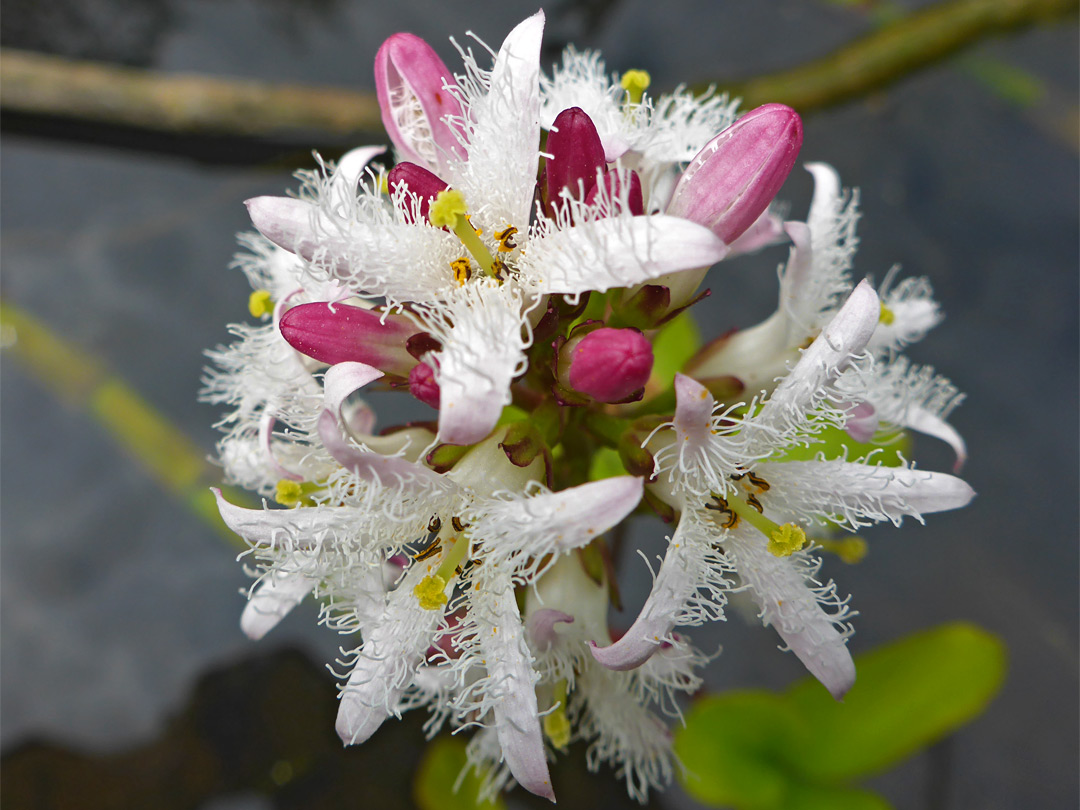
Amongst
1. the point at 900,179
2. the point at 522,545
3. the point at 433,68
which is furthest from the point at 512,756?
the point at 900,179

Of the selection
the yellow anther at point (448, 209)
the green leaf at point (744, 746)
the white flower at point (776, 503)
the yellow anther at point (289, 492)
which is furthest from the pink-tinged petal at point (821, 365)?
the green leaf at point (744, 746)

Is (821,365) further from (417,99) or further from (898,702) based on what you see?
(898,702)

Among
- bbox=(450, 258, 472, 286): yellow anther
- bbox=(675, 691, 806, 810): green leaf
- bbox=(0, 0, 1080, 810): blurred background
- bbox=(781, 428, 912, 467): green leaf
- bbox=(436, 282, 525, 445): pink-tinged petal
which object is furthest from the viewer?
bbox=(0, 0, 1080, 810): blurred background

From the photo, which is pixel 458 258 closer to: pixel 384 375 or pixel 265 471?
pixel 384 375

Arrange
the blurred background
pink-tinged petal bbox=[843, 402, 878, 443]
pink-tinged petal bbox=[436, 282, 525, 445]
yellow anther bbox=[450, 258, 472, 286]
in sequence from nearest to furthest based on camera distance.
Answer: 1. pink-tinged petal bbox=[436, 282, 525, 445]
2. yellow anther bbox=[450, 258, 472, 286]
3. pink-tinged petal bbox=[843, 402, 878, 443]
4. the blurred background

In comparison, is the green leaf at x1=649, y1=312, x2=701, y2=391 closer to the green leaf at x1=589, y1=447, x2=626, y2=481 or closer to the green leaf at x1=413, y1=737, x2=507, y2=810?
the green leaf at x1=589, y1=447, x2=626, y2=481

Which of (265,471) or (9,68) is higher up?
(9,68)

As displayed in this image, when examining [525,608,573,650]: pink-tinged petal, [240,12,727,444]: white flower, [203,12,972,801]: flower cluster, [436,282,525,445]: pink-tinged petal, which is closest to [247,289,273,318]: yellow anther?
[203,12,972,801]: flower cluster

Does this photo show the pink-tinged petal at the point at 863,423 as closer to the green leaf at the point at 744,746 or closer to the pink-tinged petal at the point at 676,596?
the pink-tinged petal at the point at 676,596
